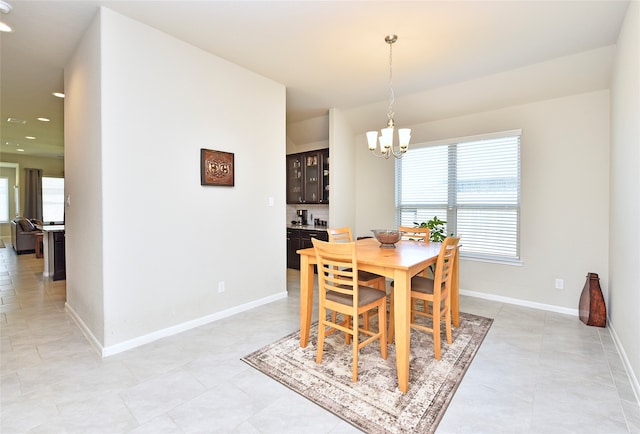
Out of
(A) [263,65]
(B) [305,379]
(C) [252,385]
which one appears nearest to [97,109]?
(A) [263,65]

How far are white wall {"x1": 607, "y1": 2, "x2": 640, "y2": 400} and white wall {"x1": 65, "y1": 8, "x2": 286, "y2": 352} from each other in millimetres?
3233

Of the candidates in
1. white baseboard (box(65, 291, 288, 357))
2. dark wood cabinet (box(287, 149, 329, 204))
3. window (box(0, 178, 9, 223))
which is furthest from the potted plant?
window (box(0, 178, 9, 223))

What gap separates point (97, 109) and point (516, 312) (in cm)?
457

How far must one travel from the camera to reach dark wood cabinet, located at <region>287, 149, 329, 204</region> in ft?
17.9

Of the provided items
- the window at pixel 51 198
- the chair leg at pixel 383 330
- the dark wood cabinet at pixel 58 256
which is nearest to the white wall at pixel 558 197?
the chair leg at pixel 383 330

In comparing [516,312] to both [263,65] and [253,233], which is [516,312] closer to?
[253,233]

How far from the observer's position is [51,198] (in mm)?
9398

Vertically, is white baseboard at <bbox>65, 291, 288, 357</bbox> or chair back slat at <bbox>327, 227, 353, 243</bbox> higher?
chair back slat at <bbox>327, 227, 353, 243</bbox>

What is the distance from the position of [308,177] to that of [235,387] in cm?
411

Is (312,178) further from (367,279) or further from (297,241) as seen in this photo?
A: (367,279)

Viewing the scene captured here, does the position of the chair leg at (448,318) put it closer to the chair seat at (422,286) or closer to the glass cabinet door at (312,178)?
the chair seat at (422,286)

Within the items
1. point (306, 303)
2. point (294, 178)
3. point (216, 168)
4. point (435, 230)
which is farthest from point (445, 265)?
point (294, 178)

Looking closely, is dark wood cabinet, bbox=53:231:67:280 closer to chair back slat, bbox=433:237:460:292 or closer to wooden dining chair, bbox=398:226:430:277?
wooden dining chair, bbox=398:226:430:277

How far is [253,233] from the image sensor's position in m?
3.66
